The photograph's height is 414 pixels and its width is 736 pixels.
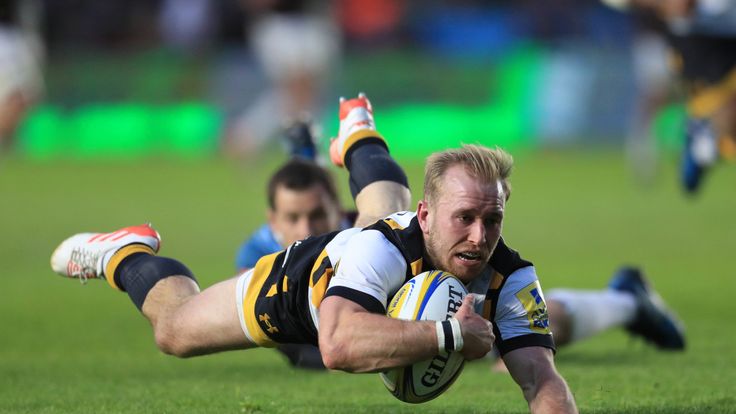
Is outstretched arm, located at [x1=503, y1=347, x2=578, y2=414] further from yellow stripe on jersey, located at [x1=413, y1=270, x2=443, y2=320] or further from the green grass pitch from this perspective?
the green grass pitch

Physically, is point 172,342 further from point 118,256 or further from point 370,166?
point 370,166

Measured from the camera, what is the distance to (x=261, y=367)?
798 cm

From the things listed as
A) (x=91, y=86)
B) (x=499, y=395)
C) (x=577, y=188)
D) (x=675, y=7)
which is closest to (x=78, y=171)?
(x=91, y=86)

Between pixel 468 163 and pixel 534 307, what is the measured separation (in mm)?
689


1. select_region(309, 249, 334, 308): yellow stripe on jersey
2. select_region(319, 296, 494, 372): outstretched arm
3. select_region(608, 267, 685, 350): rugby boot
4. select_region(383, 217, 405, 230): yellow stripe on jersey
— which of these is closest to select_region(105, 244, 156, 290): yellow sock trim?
select_region(309, 249, 334, 308): yellow stripe on jersey

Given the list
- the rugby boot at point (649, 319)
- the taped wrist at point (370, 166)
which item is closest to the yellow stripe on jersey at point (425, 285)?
the taped wrist at point (370, 166)

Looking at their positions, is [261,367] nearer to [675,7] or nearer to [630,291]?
[630,291]

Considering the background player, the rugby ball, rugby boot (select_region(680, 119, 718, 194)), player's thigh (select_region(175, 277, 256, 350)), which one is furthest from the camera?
rugby boot (select_region(680, 119, 718, 194))

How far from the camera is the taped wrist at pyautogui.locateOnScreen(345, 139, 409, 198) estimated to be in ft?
22.1

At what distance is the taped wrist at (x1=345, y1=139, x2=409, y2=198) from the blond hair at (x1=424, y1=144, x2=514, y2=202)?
50.1 inches

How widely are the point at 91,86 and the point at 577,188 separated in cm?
975

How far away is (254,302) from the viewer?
5.97 m

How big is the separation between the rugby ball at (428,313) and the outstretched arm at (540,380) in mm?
267

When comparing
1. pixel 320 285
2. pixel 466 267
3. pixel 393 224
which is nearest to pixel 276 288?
pixel 320 285
